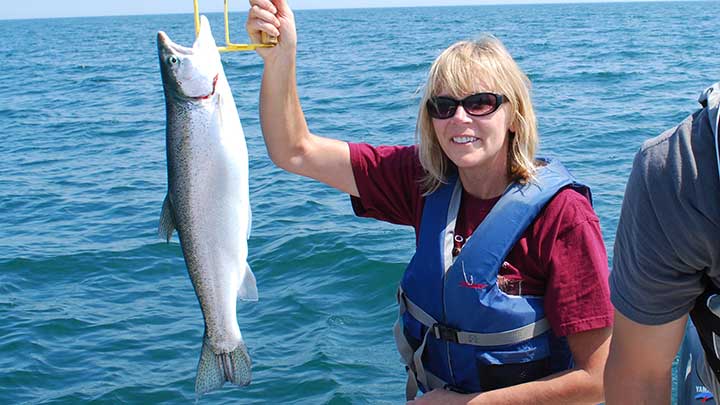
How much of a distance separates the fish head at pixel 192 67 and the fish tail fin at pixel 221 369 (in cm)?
107

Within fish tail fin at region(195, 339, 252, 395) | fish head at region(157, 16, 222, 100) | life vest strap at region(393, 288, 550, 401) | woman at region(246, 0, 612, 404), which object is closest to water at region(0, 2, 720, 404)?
woman at region(246, 0, 612, 404)

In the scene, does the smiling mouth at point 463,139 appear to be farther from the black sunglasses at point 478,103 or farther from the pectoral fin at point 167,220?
the pectoral fin at point 167,220

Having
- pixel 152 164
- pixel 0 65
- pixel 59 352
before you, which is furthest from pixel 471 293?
pixel 0 65

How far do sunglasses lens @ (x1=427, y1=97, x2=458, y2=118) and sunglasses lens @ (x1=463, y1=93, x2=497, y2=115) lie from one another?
0.17 feet

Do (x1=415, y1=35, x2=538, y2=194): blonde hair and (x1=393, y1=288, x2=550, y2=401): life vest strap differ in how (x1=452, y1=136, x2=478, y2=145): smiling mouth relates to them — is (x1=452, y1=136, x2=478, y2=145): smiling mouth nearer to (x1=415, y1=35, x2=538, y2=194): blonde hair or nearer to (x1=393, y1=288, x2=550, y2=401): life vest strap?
(x1=415, y1=35, x2=538, y2=194): blonde hair

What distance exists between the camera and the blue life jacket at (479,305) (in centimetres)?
310

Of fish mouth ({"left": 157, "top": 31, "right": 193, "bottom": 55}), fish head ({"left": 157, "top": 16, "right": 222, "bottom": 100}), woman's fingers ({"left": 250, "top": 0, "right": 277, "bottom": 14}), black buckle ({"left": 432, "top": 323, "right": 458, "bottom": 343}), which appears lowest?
black buckle ({"left": 432, "top": 323, "right": 458, "bottom": 343})

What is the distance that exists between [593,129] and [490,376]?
1185 cm

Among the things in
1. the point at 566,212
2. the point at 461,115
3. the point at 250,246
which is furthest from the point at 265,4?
the point at 250,246

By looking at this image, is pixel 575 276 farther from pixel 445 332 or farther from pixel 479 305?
pixel 445 332

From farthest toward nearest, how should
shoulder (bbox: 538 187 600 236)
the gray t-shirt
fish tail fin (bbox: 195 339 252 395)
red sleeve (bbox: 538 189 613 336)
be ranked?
fish tail fin (bbox: 195 339 252 395) → shoulder (bbox: 538 187 600 236) → red sleeve (bbox: 538 189 613 336) → the gray t-shirt

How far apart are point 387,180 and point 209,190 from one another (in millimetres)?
878

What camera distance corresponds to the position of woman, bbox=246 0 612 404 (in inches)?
118

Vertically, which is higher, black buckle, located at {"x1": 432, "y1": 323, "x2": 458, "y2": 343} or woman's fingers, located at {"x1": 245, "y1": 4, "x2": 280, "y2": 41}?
woman's fingers, located at {"x1": 245, "y1": 4, "x2": 280, "y2": 41}
